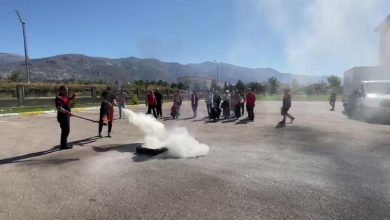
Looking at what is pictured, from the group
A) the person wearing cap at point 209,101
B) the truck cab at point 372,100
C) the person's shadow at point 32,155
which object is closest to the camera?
the person's shadow at point 32,155

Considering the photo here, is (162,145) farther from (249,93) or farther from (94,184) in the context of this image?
(249,93)

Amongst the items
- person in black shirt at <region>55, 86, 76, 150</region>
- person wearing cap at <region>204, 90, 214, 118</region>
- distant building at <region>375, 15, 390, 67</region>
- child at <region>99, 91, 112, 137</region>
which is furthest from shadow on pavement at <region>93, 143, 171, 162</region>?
distant building at <region>375, 15, 390, 67</region>

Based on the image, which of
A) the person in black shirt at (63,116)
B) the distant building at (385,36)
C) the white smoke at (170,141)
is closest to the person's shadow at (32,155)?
the person in black shirt at (63,116)

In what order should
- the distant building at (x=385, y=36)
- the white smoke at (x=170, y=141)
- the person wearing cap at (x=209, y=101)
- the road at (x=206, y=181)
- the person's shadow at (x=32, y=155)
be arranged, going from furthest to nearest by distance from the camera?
the person wearing cap at (x=209, y=101), the distant building at (x=385, y=36), the white smoke at (x=170, y=141), the person's shadow at (x=32, y=155), the road at (x=206, y=181)

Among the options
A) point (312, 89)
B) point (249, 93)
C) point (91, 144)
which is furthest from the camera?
point (312, 89)

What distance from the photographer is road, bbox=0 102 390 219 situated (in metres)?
5.48

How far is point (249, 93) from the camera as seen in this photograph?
62.2 ft

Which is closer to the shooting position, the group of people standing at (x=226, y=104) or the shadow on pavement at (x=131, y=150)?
the shadow on pavement at (x=131, y=150)

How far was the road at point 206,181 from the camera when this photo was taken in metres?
5.48

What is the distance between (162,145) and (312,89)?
2491 inches

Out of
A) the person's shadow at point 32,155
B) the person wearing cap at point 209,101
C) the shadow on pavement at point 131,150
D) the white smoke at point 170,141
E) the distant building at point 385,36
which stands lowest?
the person's shadow at point 32,155

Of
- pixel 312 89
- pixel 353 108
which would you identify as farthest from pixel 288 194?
pixel 312 89

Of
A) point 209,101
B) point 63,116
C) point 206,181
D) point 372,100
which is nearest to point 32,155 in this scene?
point 63,116

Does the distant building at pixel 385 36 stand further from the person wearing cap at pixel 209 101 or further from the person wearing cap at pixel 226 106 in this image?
the person wearing cap at pixel 209 101
